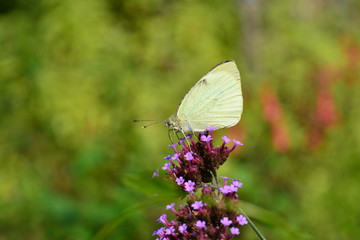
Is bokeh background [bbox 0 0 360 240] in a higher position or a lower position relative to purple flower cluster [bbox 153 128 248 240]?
higher

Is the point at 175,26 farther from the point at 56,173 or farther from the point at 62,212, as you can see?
the point at 62,212

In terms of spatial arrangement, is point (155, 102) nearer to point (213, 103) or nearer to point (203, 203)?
point (213, 103)

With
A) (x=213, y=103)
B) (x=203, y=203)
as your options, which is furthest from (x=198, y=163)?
(x=213, y=103)

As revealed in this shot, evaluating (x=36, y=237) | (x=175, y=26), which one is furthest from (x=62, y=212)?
(x=175, y=26)

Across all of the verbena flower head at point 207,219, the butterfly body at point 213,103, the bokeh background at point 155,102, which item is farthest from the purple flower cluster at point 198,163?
A: the bokeh background at point 155,102

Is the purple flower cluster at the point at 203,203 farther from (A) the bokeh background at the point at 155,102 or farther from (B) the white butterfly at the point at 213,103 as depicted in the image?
(A) the bokeh background at the point at 155,102

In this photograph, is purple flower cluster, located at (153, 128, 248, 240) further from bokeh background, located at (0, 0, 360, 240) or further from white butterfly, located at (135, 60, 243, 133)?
bokeh background, located at (0, 0, 360, 240)

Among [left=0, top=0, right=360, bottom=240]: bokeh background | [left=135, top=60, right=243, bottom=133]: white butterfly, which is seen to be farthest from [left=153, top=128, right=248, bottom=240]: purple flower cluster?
[left=0, top=0, right=360, bottom=240]: bokeh background

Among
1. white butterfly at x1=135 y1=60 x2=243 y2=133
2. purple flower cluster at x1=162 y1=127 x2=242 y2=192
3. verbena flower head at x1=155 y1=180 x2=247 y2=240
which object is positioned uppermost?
white butterfly at x1=135 y1=60 x2=243 y2=133
